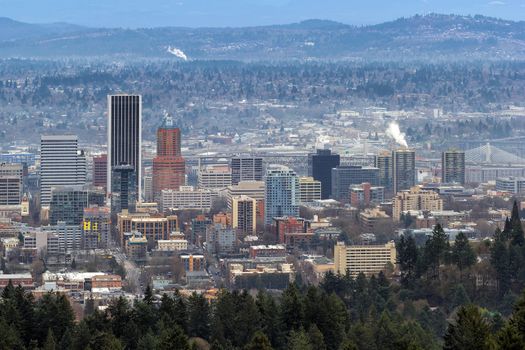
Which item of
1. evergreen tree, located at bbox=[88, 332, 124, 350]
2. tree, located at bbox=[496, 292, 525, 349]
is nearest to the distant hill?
evergreen tree, located at bbox=[88, 332, 124, 350]

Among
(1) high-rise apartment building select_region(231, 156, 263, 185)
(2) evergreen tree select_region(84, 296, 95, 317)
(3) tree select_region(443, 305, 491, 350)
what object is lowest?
(2) evergreen tree select_region(84, 296, 95, 317)

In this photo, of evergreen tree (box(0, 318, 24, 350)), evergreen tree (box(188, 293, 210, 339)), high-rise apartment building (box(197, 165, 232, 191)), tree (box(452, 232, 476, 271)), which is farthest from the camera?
high-rise apartment building (box(197, 165, 232, 191))

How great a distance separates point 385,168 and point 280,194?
331 inches

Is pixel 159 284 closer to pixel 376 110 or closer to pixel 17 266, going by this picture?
pixel 17 266

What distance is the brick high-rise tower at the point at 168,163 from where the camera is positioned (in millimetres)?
59406

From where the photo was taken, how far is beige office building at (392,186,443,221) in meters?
53.1

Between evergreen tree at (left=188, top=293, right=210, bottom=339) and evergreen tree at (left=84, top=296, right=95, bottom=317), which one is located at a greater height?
evergreen tree at (left=188, top=293, right=210, bottom=339)

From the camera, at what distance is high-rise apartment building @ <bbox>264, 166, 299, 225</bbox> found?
52.5 m

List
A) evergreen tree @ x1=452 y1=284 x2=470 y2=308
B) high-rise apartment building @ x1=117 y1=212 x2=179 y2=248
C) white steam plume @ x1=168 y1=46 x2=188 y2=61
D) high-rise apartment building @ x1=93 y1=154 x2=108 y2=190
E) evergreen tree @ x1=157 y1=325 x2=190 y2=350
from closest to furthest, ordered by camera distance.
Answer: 1. evergreen tree @ x1=157 y1=325 x2=190 y2=350
2. evergreen tree @ x1=452 y1=284 x2=470 y2=308
3. high-rise apartment building @ x1=117 y1=212 x2=179 y2=248
4. high-rise apartment building @ x1=93 y1=154 x2=108 y2=190
5. white steam plume @ x1=168 y1=46 x2=188 y2=61

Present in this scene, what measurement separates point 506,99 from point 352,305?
60.8 m

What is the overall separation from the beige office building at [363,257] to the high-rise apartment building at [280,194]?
997 cm

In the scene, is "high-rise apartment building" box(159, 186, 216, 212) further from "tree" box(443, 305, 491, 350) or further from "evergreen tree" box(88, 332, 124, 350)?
"tree" box(443, 305, 491, 350)

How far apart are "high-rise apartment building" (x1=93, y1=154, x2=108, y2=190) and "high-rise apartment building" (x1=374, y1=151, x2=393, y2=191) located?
28.0 feet

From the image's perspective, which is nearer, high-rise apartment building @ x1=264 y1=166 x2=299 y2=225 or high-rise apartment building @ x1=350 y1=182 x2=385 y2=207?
high-rise apartment building @ x1=264 y1=166 x2=299 y2=225
